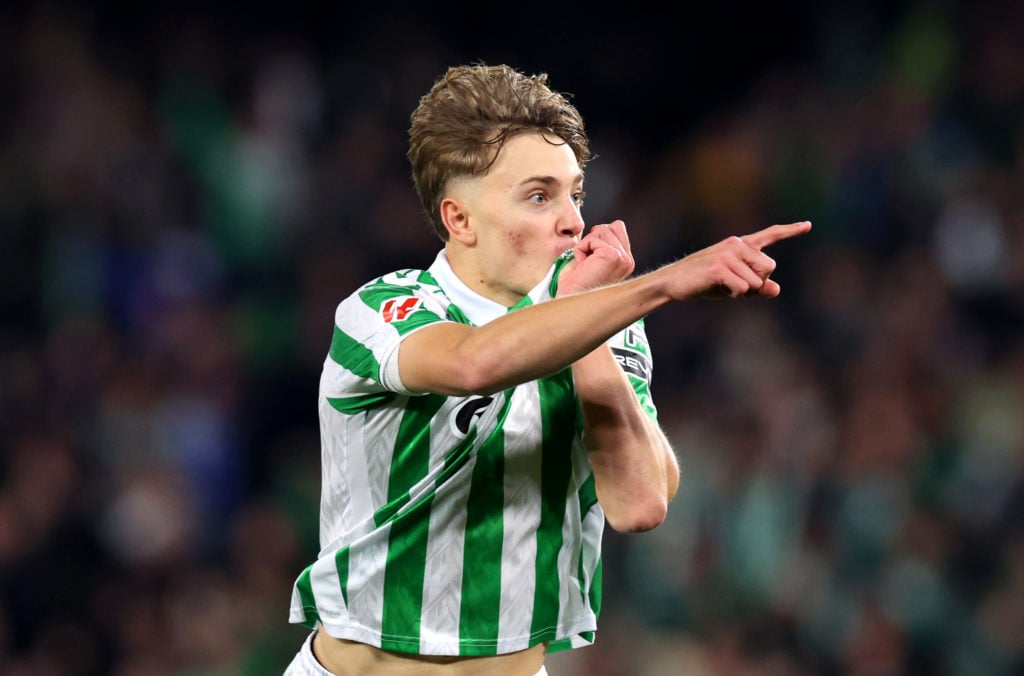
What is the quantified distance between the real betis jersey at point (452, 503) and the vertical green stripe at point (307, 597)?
0.28 ft

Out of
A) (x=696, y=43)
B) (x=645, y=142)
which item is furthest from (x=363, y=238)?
(x=696, y=43)

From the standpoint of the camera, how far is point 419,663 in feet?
8.74

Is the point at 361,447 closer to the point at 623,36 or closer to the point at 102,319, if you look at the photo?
the point at 102,319

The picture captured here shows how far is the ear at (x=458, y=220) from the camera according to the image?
2688mm

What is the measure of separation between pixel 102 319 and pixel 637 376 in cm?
463

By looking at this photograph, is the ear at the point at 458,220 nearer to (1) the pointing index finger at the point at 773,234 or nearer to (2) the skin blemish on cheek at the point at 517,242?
(2) the skin blemish on cheek at the point at 517,242

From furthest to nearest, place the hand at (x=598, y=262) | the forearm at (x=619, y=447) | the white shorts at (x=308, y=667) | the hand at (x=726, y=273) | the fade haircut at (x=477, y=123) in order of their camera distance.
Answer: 1. the white shorts at (x=308, y=667)
2. the fade haircut at (x=477, y=123)
3. the forearm at (x=619, y=447)
4. the hand at (x=598, y=262)
5. the hand at (x=726, y=273)

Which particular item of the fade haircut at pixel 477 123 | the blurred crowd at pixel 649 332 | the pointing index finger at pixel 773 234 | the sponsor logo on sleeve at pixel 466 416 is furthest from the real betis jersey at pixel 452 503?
the blurred crowd at pixel 649 332

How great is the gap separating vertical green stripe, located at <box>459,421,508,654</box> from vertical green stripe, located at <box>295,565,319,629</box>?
1.16ft

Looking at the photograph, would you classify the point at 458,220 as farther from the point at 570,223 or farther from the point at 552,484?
the point at 552,484

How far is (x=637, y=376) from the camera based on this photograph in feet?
9.14

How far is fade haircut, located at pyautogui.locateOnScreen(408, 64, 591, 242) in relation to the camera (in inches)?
105

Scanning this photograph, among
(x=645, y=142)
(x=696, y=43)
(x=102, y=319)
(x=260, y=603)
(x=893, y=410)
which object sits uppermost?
(x=696, y=43)

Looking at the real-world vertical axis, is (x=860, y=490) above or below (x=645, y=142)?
below
